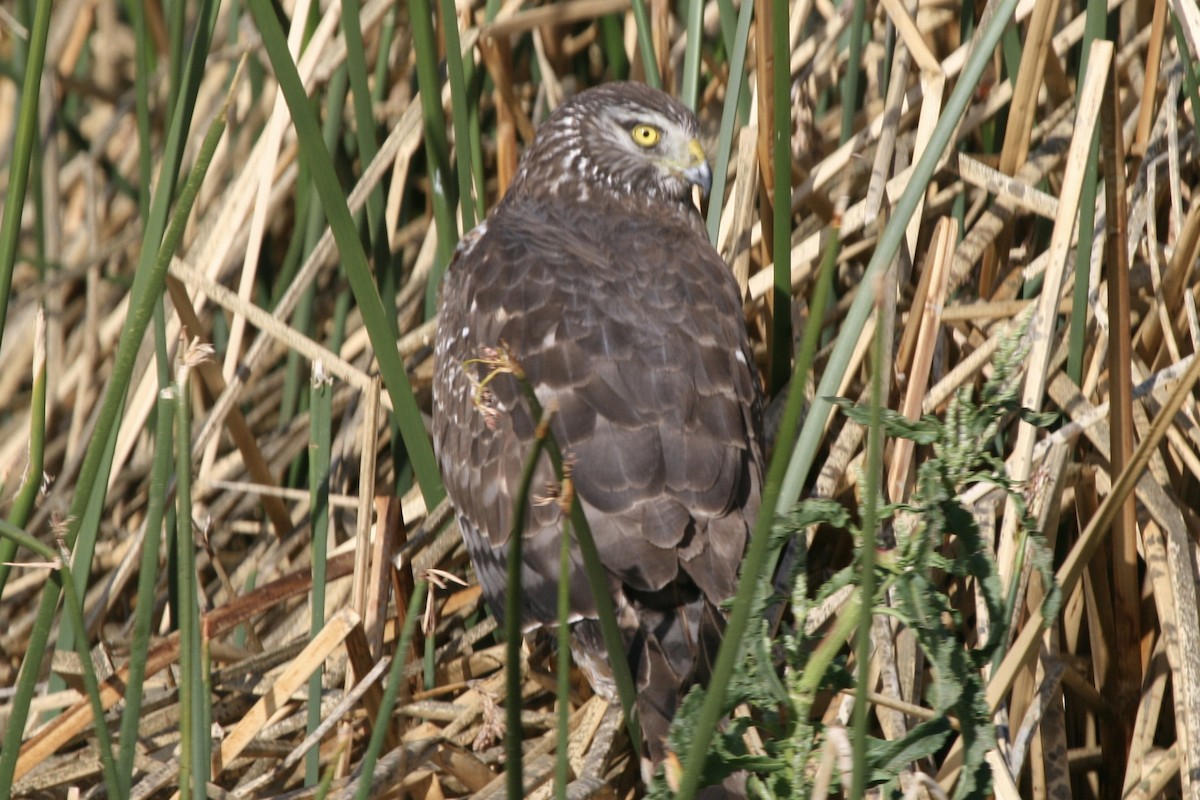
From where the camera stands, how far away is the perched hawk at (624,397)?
2527 millimetres

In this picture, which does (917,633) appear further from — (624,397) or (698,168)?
(698,168)

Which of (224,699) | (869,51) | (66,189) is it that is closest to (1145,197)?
(869,51)

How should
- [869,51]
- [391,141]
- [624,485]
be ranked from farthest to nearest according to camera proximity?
1. [869,51]
2. [391,141]
3. [624,485]

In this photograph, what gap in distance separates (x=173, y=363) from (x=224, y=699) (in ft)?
2.97

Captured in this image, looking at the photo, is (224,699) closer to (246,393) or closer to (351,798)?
(351,798)

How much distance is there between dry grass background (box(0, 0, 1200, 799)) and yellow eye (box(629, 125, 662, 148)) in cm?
28

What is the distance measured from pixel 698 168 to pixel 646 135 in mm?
184

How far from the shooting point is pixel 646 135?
3371 millimetres

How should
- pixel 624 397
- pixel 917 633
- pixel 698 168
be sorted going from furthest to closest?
pixel 698 168 → pixel 624 397 → pixel 917 633

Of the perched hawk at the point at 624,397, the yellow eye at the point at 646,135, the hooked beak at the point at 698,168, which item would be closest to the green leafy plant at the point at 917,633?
the perched hawk at the point at 624,397

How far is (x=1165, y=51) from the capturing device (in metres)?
3.16

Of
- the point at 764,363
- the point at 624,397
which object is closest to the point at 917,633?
the point at 624,397

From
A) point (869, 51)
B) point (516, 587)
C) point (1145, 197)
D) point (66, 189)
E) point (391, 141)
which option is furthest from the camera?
point (66, 189)

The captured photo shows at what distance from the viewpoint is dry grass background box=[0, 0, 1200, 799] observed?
262cm
